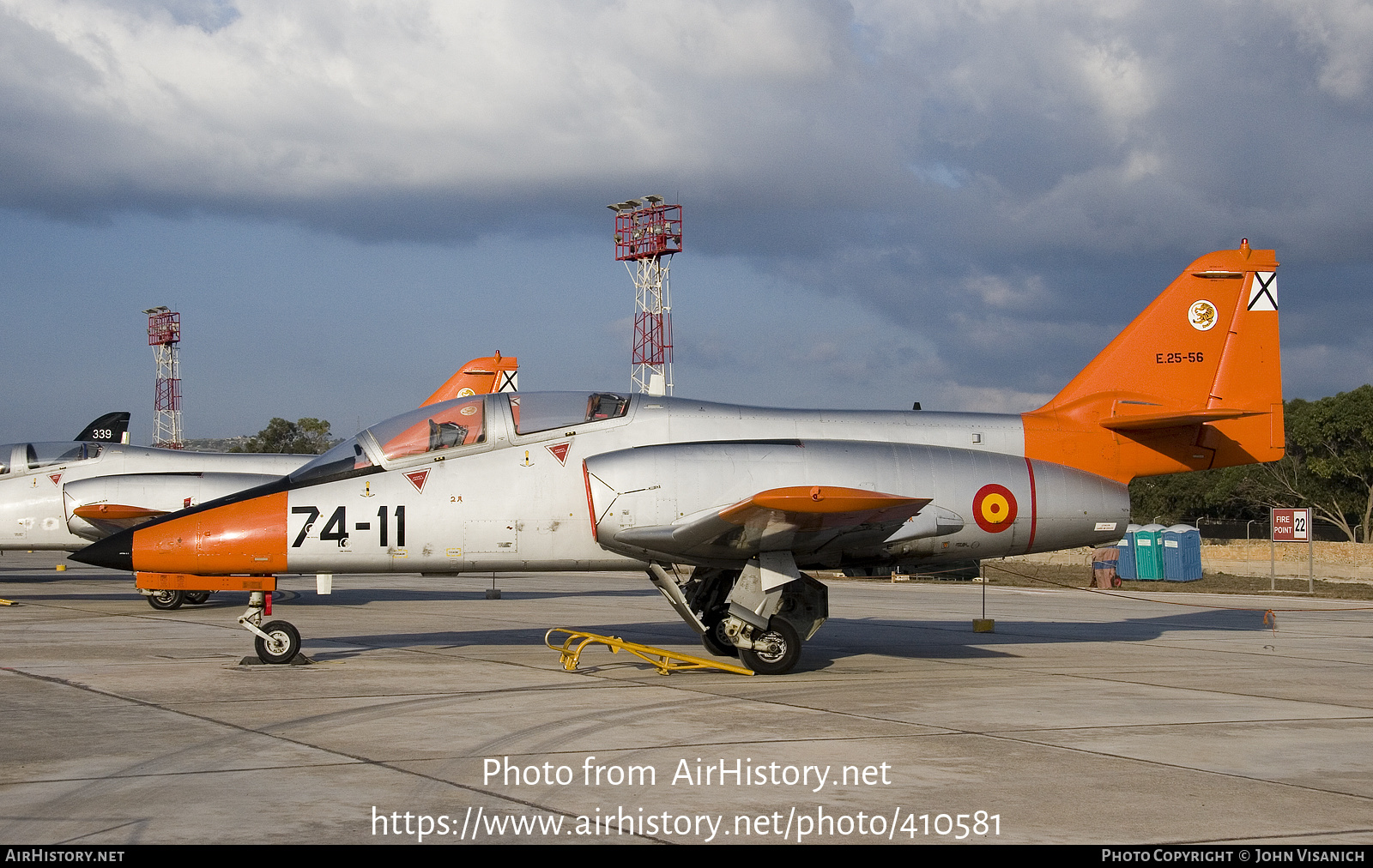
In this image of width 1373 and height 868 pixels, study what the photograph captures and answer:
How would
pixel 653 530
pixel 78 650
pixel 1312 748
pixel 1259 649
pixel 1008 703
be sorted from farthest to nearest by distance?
pixel 1259 649, pixel 78 650, pixel 653 530, pixel 1008 703, pixel 1312 748

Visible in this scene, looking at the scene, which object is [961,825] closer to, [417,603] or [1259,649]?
[1259,649]

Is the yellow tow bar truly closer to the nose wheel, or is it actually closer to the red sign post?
the nose wheel

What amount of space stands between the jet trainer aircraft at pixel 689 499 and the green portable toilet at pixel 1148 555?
2422 cm

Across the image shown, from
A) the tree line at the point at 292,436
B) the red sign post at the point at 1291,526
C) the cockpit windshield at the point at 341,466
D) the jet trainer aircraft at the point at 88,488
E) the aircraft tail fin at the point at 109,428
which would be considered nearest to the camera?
the cockpit windshield at the point at 341,466

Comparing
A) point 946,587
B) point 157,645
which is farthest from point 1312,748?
point 946,587

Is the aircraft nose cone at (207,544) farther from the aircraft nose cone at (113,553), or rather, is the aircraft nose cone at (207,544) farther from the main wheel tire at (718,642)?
the main wheel tire at (718,642)

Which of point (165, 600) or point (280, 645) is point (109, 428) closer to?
point (165, 600)

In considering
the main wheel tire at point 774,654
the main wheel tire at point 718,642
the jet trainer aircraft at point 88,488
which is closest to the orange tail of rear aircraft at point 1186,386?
the main wheel tire at point 774,654

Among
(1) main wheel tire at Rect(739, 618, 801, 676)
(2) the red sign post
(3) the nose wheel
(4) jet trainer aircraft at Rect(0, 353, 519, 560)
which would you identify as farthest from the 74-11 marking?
(2) the red sign post

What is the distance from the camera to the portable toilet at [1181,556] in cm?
3556

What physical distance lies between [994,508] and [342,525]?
22.4 feet

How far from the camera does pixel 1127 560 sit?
1464 inches

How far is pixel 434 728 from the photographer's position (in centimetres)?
849

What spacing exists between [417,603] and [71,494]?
675cm
